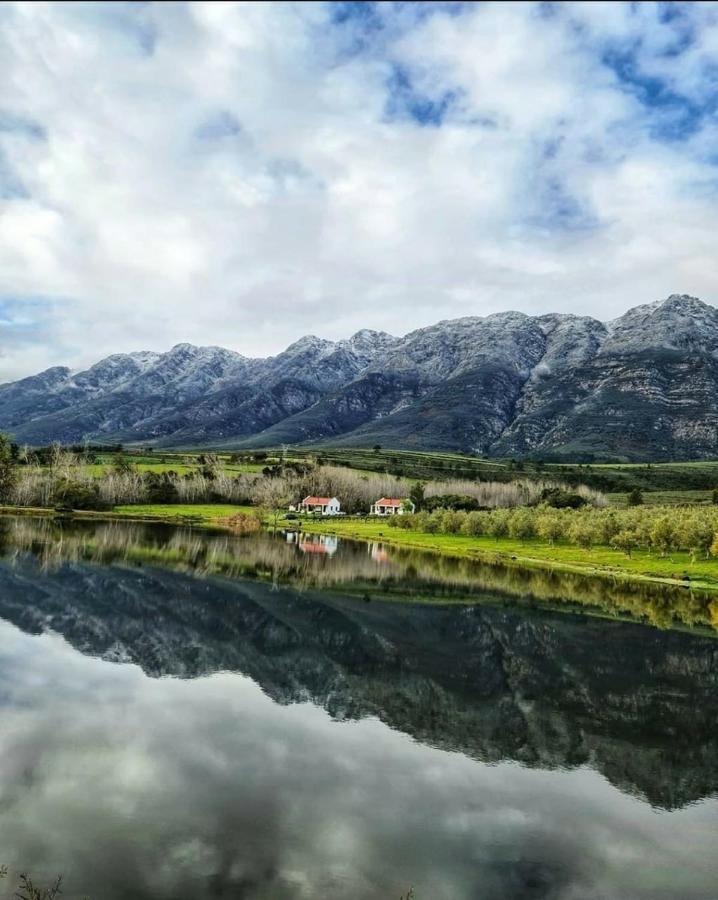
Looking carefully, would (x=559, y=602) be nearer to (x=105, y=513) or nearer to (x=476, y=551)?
(x=476, y=551)

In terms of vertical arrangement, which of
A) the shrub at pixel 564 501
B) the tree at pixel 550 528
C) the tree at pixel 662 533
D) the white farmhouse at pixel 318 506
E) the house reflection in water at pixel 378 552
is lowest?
the white farmhouse at pixel 318 506

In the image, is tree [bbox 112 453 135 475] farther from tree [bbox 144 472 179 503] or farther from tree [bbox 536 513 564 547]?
tree [bbox 536 513 564 547]

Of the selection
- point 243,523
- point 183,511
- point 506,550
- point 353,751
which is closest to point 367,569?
point 506,550

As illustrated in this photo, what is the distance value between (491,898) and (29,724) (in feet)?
60.2

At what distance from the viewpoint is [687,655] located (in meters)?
43.6

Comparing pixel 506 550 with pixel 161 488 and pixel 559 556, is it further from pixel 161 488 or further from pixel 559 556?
pixel 161 488

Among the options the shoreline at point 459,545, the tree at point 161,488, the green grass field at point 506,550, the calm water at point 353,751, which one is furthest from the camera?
the tree at point 161,488

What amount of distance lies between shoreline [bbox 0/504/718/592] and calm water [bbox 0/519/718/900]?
22.0 metres

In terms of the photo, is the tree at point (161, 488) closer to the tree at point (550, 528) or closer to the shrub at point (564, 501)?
the shrub at point (564, 501)

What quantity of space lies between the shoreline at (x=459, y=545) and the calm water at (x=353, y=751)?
72.3ft

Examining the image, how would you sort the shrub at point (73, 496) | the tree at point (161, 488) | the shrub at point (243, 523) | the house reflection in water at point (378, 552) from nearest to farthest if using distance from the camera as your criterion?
1. the house reflection in water at point (378, 552)
2. the shrub at point (243, 523)
3. the shrub at point (73, 496)
4. the tree at point (161, 488)

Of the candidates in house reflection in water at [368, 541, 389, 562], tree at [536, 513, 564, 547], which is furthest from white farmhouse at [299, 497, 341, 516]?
tree at [536, 513, 564, 547]

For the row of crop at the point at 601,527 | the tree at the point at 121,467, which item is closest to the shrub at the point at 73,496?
the tree at the point at 121,467

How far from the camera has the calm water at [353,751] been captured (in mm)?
16828
